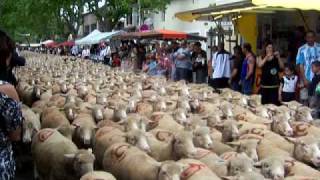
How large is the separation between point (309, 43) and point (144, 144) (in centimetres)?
554

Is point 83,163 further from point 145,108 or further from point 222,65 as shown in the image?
point 222,65

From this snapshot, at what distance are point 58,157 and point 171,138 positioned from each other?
52.6 inches

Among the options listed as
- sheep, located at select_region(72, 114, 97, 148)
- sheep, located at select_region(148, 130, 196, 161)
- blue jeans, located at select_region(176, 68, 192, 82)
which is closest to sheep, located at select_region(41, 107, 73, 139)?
sheep, located at select_region(72, 114, 97, 148)

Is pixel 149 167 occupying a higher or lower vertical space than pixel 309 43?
lower

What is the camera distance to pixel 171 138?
291 inches

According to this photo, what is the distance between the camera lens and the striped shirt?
37.8 ft

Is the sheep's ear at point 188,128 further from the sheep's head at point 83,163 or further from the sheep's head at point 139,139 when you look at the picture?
the sheep's head at point 83,163

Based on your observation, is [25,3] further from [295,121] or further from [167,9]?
[295,121]

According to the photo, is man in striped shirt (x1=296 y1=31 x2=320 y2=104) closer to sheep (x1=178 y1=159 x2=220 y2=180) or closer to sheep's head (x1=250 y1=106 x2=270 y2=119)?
sheep's head (x1=250 y1=106 x2=270 y2=119)

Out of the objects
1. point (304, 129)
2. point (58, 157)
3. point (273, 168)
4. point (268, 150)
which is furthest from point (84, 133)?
point (273, 168)

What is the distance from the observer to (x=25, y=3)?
3869cm

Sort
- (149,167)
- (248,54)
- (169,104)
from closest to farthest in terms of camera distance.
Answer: (149,167)
(169,104)
(248,54)

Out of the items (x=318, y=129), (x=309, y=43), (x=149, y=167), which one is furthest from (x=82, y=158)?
(x=309, y=43)

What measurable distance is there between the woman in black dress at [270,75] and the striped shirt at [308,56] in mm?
792
